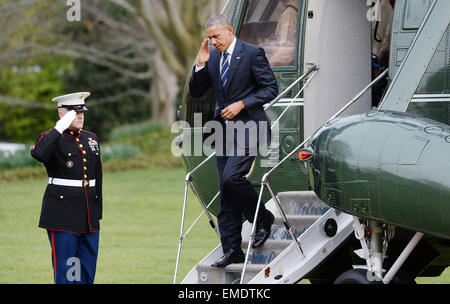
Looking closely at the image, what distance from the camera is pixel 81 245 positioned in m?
7.56

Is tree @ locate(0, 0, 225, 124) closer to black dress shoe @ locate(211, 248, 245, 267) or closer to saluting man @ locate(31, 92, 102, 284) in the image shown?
saluting man @ locate(31, 92, 102, 284)

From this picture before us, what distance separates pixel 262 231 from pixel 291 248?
19.8 inches

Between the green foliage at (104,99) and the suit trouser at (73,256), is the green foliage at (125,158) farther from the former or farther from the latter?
the suit trouser at (73,256)

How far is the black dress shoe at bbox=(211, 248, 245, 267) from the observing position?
7406mm

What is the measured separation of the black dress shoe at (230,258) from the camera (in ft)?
24.3

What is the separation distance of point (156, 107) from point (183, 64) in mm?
16081

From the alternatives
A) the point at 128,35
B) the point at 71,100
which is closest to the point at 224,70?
the point at 71,100

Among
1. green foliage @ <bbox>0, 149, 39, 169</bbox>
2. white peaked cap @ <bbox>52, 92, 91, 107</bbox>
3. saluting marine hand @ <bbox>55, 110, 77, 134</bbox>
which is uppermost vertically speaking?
white peaked cap @ <bbox>52, 92, 91, 107</bbox>

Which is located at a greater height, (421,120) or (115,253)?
(421,120)

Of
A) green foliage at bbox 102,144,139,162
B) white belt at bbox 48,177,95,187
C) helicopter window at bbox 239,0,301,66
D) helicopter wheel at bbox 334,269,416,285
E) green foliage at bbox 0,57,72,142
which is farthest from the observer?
green foliage at bbox 0,57,72,142

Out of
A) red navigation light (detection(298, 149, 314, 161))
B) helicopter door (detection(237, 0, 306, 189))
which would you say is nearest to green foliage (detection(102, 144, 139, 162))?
helicopter door (detection(237, 0, 306, 189))

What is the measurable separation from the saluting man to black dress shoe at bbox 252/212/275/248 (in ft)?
4.25
